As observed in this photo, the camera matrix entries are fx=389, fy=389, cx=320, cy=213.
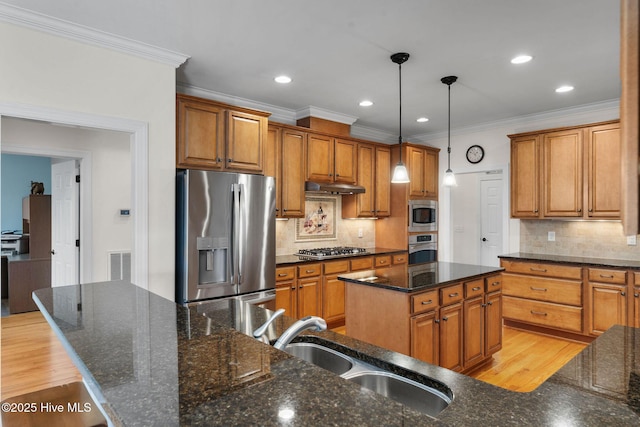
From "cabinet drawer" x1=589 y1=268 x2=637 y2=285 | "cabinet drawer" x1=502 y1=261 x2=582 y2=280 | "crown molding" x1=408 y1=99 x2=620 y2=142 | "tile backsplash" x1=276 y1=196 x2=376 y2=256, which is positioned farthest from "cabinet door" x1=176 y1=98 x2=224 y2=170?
"cabinet drawer" x1=589 y1=268 x2=637 y2=285

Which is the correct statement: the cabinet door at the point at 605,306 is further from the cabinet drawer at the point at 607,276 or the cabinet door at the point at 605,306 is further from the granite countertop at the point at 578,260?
the granite countertop at the point at 578,260

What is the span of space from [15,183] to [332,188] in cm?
686

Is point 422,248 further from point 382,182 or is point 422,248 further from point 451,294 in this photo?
Answer: point 451,294

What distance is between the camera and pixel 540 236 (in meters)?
4.99

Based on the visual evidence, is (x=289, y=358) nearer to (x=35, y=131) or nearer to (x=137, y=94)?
(x=137, y=94)

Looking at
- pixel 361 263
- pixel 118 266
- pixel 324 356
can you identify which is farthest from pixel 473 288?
pixel 118 266

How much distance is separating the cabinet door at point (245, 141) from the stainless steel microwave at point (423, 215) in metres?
2.53

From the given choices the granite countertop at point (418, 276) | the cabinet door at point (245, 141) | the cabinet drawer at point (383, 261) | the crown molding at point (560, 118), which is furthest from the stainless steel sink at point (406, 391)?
the crown molding at point (560, 118)

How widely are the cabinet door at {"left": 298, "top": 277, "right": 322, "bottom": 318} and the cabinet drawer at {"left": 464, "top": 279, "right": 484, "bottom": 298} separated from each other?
178cm

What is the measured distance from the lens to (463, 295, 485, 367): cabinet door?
3.16 metres

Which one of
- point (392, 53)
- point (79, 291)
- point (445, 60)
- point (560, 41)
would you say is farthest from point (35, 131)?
point (560, 41)

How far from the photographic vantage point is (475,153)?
5570mm

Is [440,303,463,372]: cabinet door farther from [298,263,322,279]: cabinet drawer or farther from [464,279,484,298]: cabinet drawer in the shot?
[298,263,322,279]: cabinet drawer

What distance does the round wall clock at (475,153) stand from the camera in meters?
5.51
